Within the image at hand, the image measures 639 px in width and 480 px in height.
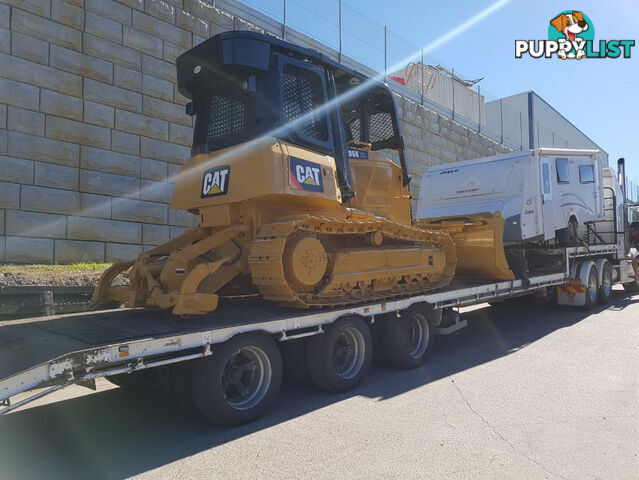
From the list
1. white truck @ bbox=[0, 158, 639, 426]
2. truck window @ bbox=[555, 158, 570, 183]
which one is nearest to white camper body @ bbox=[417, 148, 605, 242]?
truck window @ bbox=[555, 158, 570, 183]

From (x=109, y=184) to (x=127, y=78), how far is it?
2.02 metres

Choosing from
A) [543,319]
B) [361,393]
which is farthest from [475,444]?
[543,319]

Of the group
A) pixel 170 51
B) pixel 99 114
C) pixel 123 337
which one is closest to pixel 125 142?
pixel 99 114

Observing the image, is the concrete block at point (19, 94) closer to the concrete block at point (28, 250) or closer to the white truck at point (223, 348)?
the concrete block at point (28, 250)

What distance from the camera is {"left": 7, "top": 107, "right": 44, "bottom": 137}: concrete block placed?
7.37m

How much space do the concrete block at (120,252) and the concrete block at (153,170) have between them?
54.0 inches

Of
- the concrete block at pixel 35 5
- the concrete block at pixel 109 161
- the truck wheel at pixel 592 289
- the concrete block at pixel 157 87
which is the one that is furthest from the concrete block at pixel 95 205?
the truck wheel at pixel 592 289

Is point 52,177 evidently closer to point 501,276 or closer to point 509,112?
point 501,276

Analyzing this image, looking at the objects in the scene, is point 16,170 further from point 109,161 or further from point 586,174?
point 586,174

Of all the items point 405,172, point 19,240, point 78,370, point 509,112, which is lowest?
point 78,370

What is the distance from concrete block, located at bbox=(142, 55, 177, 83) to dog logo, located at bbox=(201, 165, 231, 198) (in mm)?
5002

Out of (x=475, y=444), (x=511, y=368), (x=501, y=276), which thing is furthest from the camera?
(x=501, y=276)

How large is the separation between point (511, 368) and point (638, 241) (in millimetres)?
11660

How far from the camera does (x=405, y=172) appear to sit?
6.69 meters
